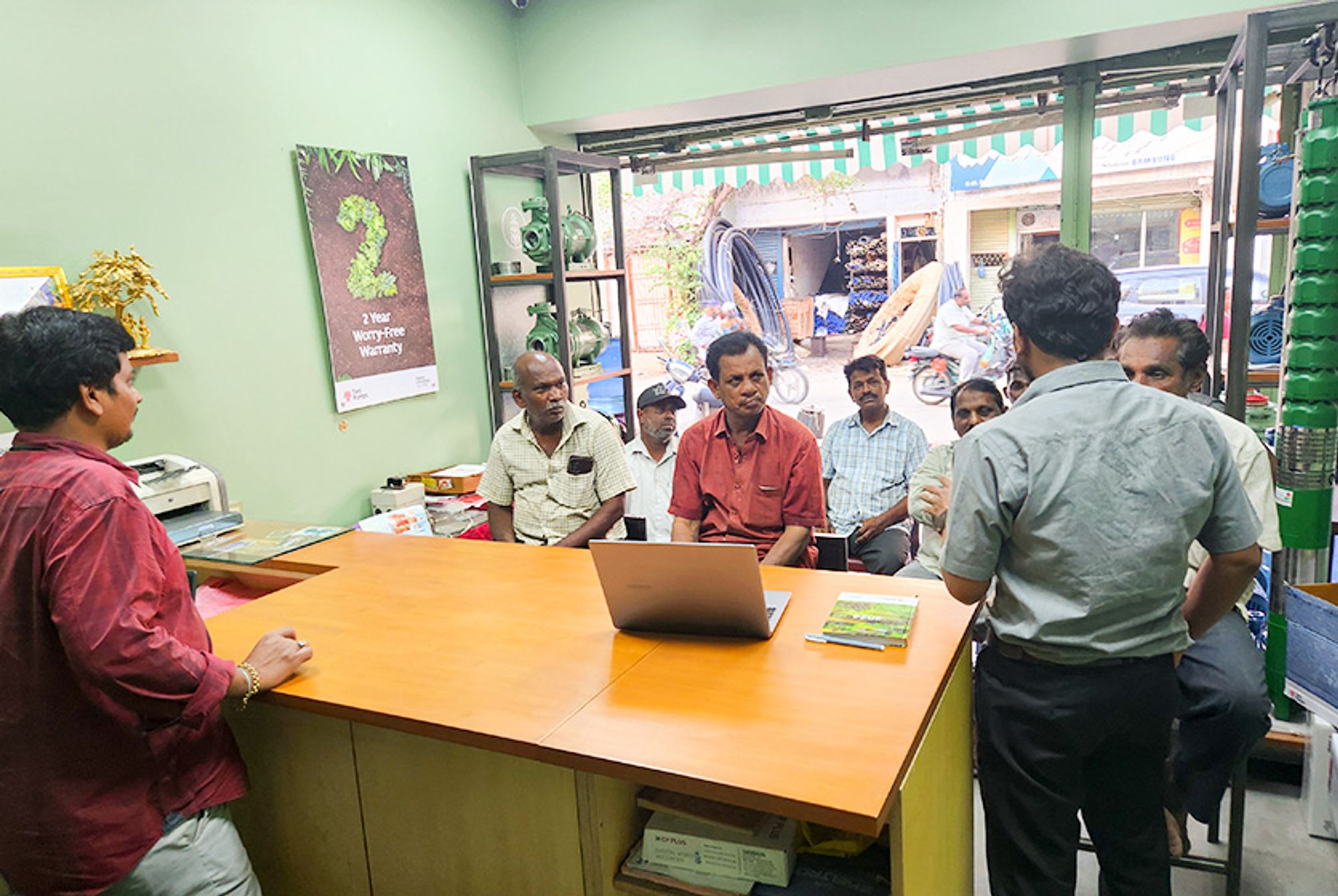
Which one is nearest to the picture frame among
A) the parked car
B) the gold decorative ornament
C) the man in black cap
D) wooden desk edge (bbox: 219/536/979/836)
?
the gold decorative ornament

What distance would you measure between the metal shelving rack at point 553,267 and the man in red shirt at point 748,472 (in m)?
1.34

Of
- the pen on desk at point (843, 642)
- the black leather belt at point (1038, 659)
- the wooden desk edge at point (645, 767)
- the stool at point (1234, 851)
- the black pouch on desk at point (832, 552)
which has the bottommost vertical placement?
the stool at point (1234, 851)

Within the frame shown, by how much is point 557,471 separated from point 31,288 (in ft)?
5.44

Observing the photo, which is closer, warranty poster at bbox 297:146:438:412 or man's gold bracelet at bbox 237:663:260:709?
man's gold bracelet at bbox 237:663:260:709

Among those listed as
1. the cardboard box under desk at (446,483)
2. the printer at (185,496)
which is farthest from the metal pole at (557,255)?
the printer at (185,496)

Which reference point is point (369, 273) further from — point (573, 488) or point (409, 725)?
point (409, 725)

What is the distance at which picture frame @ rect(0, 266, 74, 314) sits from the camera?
235cm

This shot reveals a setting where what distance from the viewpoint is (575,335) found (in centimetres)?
410

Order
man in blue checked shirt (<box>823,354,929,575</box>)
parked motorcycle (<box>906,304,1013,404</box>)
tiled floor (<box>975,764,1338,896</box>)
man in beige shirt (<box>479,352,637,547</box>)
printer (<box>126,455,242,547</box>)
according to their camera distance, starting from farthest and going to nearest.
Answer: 1. parked motorcycle (<box>906,304,1013,404</box>)
2. man in blue checked shirt (<box>823,354,929,575</box>)
3. man in beige shirt (<box>479,352,637,547</box>)
4. printer (<box>126,455,242,547</box>)
5. tiled floor (<box>975,764,1338,896</box>)

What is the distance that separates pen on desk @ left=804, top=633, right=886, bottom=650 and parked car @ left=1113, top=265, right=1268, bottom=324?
8.43 feet

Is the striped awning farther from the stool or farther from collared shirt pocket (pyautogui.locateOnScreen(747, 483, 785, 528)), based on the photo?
the stool

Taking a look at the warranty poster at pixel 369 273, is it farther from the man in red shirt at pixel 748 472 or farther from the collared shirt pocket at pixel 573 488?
the man in red shirt at pixel 748 472

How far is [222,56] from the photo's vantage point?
3010mm

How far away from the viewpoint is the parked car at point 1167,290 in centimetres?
362
